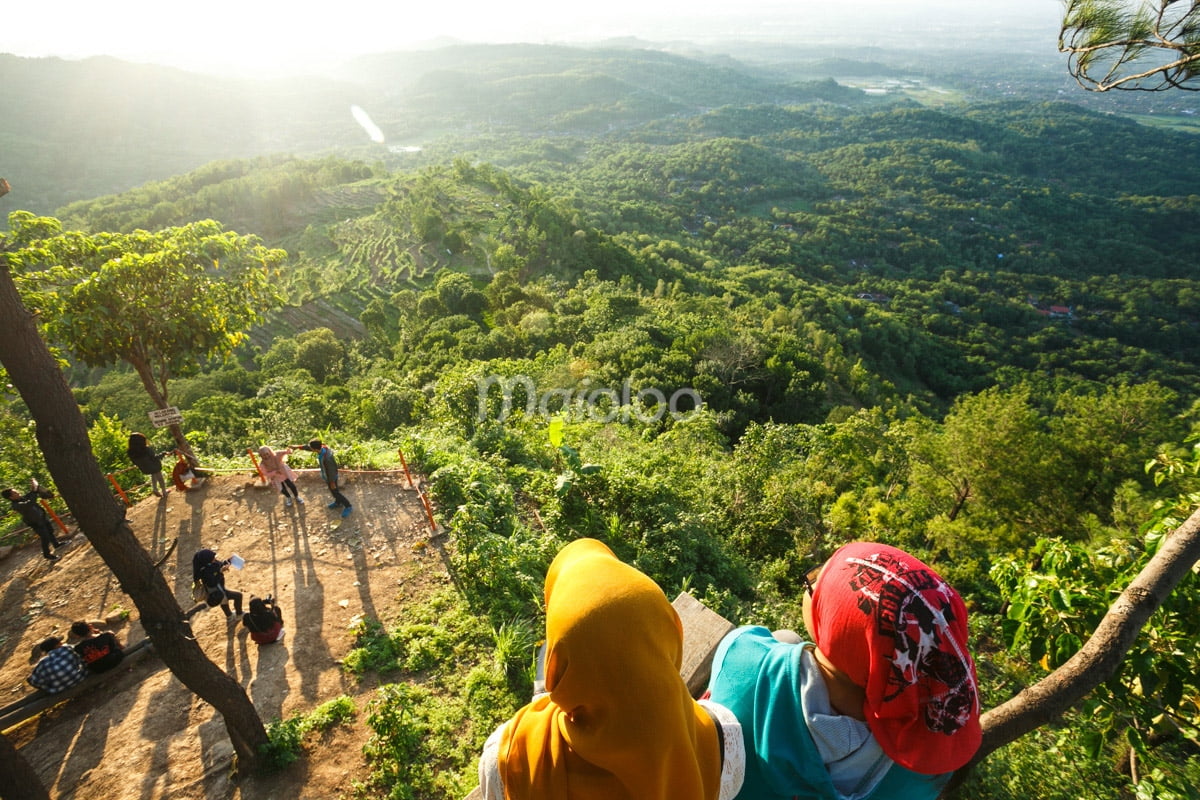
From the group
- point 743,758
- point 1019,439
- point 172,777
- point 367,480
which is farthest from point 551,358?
point 743,758

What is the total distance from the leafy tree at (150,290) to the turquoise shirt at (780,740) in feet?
26.0

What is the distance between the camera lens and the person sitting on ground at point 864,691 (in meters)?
1.46

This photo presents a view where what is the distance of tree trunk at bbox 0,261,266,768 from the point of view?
2.73 m

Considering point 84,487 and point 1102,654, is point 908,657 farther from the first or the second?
point 84,487

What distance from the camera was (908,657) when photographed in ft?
4.74

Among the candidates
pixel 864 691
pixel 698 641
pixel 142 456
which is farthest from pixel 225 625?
pixel 864 691

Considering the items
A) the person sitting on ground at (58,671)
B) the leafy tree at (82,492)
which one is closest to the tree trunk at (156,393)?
the person sitting on ground at (58,671)

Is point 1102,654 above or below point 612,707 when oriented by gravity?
below

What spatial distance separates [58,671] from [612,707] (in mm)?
6303

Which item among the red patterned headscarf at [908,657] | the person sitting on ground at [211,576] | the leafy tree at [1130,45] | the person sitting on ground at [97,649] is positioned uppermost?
the leafy tree at [1130,45]

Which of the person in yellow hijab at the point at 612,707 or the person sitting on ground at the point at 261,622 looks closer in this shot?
the person in yellow hijab at the point at 612,707

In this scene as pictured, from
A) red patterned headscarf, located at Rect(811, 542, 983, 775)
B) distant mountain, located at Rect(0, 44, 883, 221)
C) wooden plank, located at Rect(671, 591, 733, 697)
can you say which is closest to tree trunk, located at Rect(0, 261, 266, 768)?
wooden plank, located at Rect(671, 591, 733, 697)

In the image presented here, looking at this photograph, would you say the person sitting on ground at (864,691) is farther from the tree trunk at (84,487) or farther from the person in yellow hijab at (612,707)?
the tree trunk at (84,487)

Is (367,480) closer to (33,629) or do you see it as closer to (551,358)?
(33,629)
